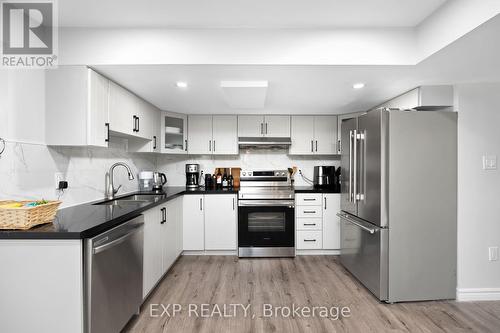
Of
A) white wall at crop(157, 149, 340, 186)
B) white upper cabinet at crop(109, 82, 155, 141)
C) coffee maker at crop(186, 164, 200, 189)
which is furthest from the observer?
white wall at crop(157, 149, 340, 186)

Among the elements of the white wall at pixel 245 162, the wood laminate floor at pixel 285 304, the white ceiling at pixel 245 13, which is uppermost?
the white ceiling at pixel 245 13

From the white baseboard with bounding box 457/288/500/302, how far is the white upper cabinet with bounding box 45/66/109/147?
365cm

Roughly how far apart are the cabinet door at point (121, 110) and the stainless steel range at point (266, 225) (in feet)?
5.53

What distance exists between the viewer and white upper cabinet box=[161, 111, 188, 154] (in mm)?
3723

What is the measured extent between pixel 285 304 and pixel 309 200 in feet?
5.19

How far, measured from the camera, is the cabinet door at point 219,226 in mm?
3564

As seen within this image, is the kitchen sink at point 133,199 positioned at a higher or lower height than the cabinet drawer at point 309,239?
higher

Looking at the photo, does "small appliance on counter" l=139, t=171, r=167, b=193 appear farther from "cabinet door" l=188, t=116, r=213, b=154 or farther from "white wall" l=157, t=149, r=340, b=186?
"cabinet door" l=188, t=116, r=213, b=154

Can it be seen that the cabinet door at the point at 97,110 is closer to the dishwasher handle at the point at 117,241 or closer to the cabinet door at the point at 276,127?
the dishwasher handle at the point at 117,241

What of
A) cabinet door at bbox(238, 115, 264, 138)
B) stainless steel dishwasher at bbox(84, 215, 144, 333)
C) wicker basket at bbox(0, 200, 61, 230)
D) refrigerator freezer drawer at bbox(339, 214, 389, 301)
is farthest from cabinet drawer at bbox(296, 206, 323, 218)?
wicker basket at bbox(0, 200, 61, 230)

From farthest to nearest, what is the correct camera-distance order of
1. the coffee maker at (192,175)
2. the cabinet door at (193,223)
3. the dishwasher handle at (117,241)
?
1. the coffee maker at (192,175)
2. the cabinet door at (193,223)
3. the dishwasher handle at (117,241)

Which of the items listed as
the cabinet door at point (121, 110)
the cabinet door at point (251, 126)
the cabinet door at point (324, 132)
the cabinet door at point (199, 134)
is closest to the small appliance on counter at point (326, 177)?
the cabinet door at point (324, 132)

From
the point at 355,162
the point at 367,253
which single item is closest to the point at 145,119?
the point at 355,162

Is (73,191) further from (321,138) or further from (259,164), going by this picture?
(321,138)
